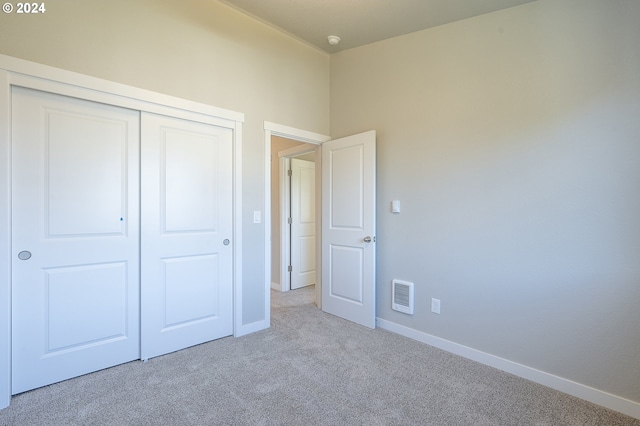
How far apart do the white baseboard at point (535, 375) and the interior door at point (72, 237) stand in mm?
2485

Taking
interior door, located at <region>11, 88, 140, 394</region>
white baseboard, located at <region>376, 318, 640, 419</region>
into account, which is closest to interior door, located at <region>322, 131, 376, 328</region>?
white baseboard, located at <region>376, 318, 640, 419</region>

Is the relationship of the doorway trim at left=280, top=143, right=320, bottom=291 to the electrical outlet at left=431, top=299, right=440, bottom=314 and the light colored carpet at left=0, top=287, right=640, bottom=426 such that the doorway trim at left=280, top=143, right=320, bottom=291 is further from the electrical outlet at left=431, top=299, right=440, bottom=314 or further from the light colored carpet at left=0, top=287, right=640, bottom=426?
the electrical outlet at left=431, top=299, right=440, bottom=314

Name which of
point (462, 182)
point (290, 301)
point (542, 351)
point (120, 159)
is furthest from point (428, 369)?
point (120, 159)

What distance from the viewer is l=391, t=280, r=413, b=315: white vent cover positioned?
2.91 m

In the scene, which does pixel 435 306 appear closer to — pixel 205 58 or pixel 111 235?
pixel 111 235

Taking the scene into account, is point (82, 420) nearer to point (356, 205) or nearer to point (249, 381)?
point (249, 381)

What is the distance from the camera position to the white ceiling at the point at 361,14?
2.45 m

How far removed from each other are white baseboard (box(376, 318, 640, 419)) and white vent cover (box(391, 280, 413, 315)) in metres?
0.19

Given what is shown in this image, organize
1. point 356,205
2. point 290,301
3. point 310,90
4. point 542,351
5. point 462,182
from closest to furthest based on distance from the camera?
point 542,351
point 462,182
point 356,205
point 310,90
point 290,301

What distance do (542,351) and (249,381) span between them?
6.92 feet

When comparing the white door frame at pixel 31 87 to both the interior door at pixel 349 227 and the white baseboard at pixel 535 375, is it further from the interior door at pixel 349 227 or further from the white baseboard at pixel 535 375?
the white baseboard at pixel 535 375

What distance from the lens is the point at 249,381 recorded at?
211 centimetres

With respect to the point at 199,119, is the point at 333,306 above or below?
below

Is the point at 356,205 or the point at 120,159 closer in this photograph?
the point at 120,159
